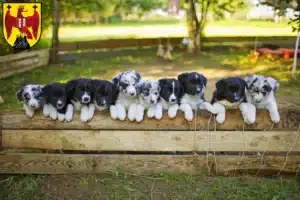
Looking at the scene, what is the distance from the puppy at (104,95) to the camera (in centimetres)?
488

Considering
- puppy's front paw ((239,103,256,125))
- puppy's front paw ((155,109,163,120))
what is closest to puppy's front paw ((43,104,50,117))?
puppy's front paw ((155,109,163,120))

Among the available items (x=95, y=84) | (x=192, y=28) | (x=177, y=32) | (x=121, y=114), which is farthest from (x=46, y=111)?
(x=177, y=32)

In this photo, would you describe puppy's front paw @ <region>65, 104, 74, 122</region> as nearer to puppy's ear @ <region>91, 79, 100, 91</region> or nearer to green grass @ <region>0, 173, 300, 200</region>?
puppy's ear @ <region>91, 79, 100, 91</region>

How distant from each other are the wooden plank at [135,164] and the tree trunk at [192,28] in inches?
675

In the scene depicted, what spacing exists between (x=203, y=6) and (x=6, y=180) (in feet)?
64.9

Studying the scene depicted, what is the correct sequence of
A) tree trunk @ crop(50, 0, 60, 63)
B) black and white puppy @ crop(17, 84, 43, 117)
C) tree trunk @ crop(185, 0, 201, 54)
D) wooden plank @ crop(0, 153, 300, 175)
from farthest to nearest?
tree trunk @ crop(185, 0, 201, 54)
tree trunk @ crop(50, 0, 60, 63)
wooden plank @ crop(0, 153, 300, 175)
black and white puppy @ crop(17, 84, 43, 117)

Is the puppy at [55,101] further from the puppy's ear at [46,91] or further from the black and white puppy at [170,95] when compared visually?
the black and white puppy at [170,95]

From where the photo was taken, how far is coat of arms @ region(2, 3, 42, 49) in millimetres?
5270

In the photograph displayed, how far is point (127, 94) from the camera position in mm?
4922

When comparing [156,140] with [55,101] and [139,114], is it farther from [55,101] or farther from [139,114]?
[55,101]

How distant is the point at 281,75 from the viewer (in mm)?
14383

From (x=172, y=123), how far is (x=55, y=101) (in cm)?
149

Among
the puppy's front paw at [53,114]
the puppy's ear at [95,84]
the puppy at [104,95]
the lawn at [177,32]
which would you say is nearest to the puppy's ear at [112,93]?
the puppy at [104,95]

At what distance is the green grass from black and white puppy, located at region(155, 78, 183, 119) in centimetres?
86
